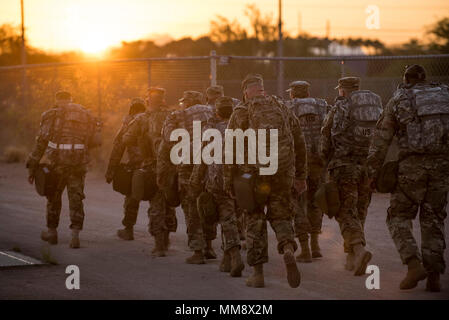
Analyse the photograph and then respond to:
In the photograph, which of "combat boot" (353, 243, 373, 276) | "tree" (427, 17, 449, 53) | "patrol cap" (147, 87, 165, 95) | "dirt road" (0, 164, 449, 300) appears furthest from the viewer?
"tree" (427, 17, 449, 53)

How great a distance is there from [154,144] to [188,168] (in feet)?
2.97

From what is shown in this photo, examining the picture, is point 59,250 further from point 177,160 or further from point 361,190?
point 361,190

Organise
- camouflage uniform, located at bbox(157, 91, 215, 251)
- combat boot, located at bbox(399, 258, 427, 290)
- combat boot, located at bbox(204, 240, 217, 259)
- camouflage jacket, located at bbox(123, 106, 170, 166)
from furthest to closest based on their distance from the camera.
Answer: camouflage jacket, located at bbox(123, 106, 170, 166) < combat boot, located at bbox(204, 240, 217, 259) < camouflage uniform, located at bbox(157, 91, 215, 251) < combat boot, located at bbox(399, 258, 427, 290)

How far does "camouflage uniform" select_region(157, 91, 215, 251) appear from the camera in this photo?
953 centimetres

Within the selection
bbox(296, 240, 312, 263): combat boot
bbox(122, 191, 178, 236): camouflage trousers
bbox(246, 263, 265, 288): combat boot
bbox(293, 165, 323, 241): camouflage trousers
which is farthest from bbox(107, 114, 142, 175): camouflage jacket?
bbox(246, 263, 265, 288): combat boot

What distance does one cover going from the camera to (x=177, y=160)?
9.72m

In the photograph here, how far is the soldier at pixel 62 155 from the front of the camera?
10.8 metres

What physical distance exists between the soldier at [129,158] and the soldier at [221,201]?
1887mm

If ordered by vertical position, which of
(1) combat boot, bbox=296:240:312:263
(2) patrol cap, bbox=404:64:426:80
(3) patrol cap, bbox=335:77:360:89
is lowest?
(1) combat boot, bbox=296:240:312:263

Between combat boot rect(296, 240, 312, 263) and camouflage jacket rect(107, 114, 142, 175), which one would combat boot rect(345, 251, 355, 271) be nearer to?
combat boot rect(296, 240, 312, 263)

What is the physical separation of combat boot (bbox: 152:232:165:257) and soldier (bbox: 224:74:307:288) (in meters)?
2.14

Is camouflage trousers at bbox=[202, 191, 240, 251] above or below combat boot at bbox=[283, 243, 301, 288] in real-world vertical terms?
above
